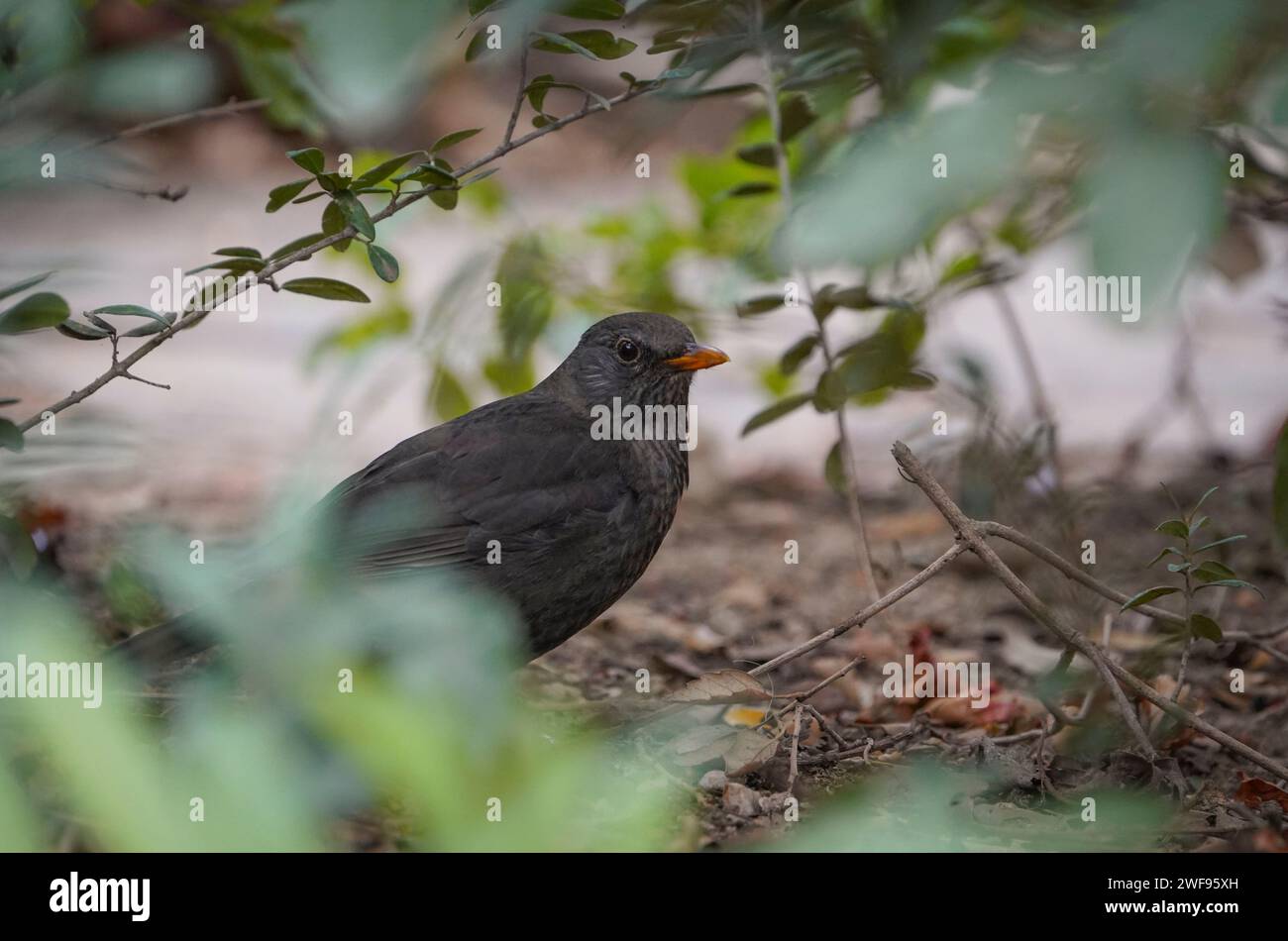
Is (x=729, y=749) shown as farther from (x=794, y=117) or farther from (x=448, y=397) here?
(x=448, y=397)

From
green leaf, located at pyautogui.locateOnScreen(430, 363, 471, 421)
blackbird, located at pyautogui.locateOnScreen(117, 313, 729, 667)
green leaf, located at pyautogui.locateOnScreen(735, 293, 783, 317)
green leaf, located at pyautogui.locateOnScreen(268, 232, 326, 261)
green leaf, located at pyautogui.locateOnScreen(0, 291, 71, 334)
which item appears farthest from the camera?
green leaf, located at pyautogui.locateOnScreen(430, 363, 471, 421)

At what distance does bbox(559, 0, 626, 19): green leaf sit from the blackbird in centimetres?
106

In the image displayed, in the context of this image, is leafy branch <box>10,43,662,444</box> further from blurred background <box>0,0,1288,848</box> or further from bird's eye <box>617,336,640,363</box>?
bird's eye <box>617,336,640,363</box>

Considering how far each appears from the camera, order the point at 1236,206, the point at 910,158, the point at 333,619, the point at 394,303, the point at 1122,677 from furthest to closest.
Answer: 1. the point at 394,303
2. the point at 1236,206
3. the point at 1122,677
4. the point at 910,158
5. the point at 333,619

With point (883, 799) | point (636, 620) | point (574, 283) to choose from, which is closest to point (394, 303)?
point (574, 283)

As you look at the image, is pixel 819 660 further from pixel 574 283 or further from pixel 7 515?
pixel 7 515

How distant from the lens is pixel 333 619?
0.87 metres

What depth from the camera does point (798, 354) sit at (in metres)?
3.33

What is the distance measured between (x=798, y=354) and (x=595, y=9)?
4.23 ft

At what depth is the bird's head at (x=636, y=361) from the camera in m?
3.47

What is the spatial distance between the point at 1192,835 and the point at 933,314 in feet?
6.38

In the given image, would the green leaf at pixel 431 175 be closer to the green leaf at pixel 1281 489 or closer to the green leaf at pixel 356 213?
the green leaf at pixel 356 213

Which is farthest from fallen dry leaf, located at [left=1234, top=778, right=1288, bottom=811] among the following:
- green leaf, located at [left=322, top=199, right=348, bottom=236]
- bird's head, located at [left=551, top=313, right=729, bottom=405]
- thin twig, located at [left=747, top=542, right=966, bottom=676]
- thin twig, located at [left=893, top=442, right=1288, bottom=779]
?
green leaf, located at [left=322, top=199, right=348, bottom=236]

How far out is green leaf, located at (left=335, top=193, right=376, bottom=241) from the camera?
2.32m
